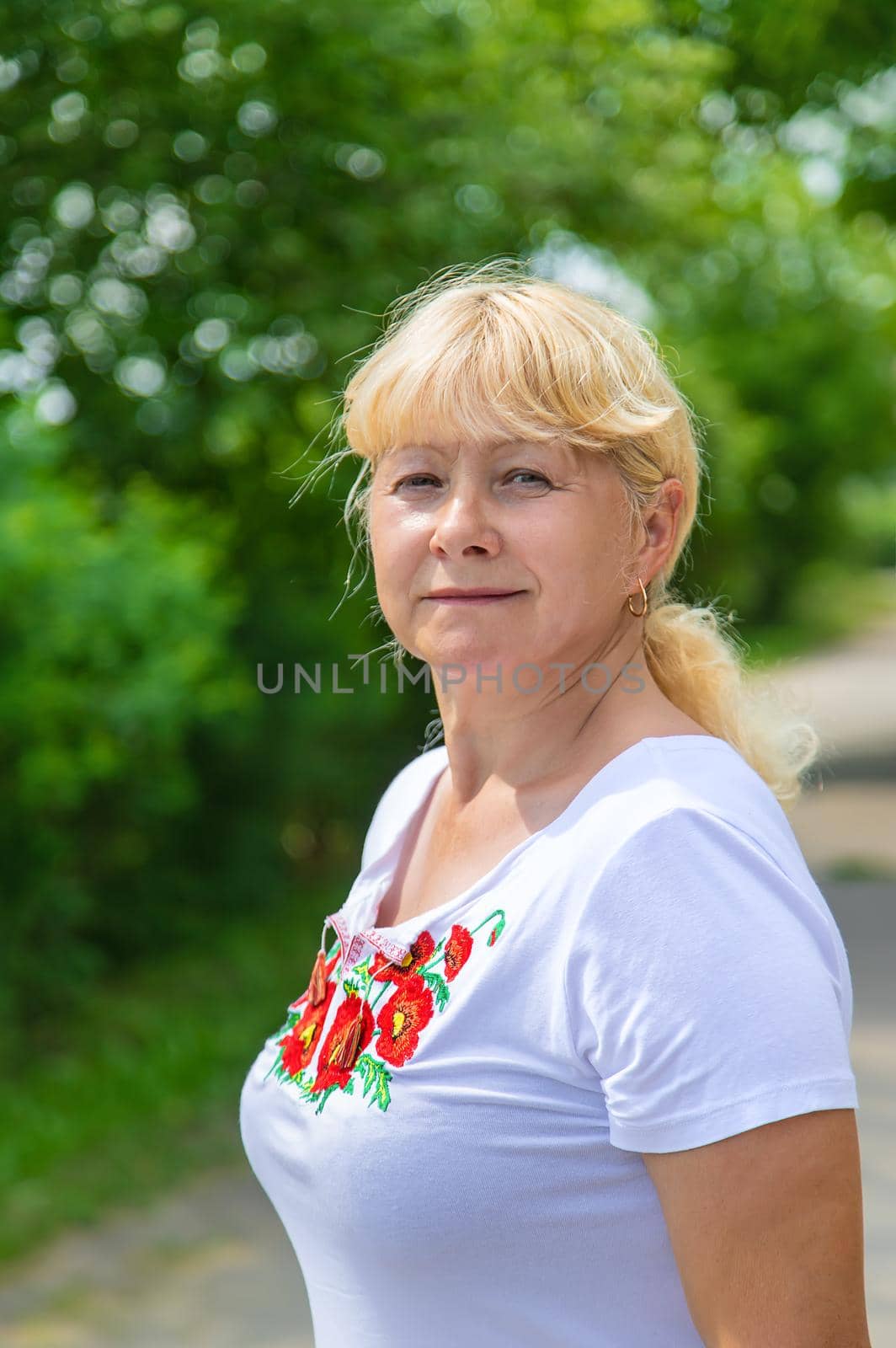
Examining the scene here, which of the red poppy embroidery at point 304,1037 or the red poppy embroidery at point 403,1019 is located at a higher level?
the red poppy embroidery at point 403,1019

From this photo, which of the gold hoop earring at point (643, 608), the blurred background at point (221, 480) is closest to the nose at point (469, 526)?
the gold hoop earring at point (643, 608)

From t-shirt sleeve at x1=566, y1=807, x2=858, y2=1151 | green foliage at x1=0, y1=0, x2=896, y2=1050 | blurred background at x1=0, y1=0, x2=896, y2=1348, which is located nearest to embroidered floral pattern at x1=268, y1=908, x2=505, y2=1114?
t-shirt sleeve at x1=566, y1=807, x2=858, y2=1151

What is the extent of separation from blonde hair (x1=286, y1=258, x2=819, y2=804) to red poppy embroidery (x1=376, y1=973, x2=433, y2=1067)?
487mm

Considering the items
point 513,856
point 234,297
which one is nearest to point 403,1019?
point 513,856

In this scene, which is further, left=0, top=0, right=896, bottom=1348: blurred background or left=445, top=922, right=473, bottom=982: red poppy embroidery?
left=0, top=0, right=896, bottom=1348: blurred background

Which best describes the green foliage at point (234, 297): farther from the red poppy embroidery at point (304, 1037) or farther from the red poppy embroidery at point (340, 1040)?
the red poppy embroidery at point (340, 1040)

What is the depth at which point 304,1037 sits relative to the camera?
160cm

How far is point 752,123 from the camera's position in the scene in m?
7.23

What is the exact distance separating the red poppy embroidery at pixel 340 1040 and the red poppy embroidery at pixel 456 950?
5.1 inches

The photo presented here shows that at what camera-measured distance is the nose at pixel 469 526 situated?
1442 millimetres

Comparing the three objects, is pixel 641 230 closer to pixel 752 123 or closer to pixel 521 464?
pixel 752 123

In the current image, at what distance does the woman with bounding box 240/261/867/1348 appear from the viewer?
3.87ft

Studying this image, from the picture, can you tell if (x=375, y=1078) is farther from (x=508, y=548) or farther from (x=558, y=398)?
(x=558, y=398)

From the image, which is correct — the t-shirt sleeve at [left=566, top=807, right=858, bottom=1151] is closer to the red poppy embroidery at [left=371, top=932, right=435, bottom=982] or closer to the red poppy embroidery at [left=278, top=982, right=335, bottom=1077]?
the red poppy embroidery at [left=371, top=932, right=435, bottom=982]
